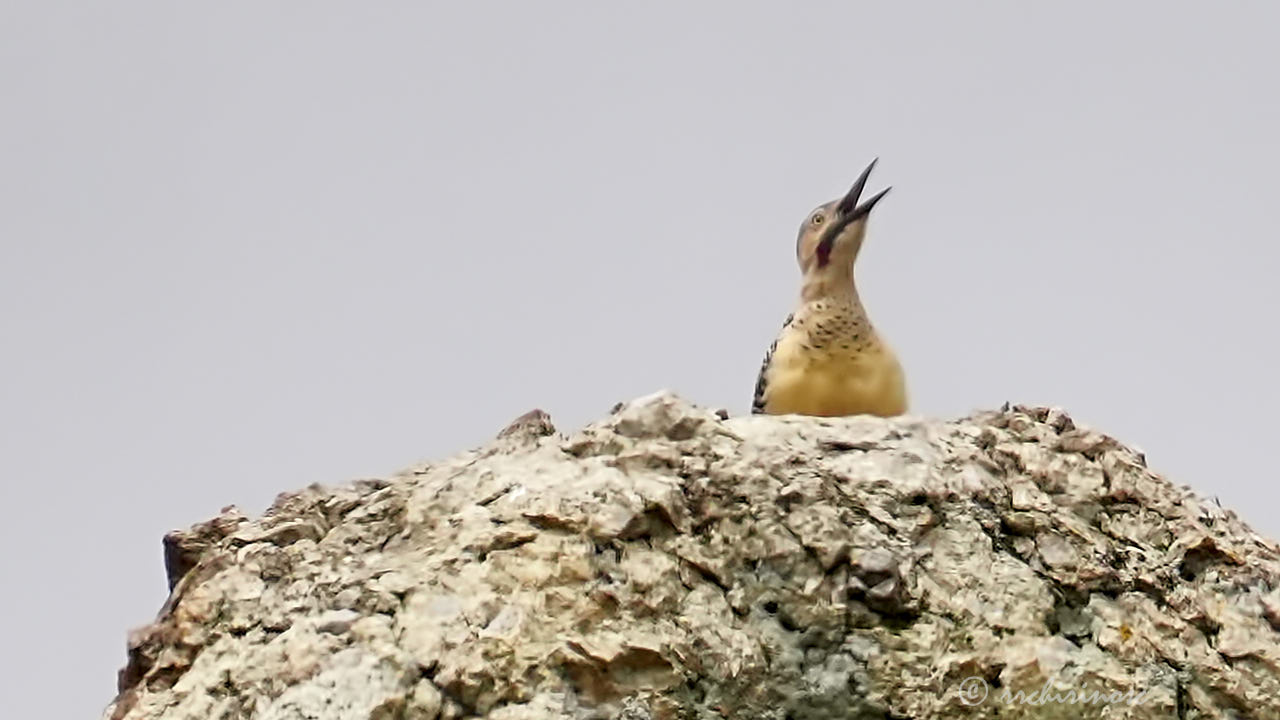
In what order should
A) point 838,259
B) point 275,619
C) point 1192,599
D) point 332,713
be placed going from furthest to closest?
point 838,259
point 1192,599
point 275,619
point 332,713

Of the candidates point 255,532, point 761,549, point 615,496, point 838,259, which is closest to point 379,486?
point 255,532

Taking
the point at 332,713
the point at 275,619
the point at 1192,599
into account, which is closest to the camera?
the point at 332,713

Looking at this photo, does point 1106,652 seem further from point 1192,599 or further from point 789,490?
point 789,490

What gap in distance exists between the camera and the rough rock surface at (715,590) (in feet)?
15.7

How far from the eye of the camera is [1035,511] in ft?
17.8

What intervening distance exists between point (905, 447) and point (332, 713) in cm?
185

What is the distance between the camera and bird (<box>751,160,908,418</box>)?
715 centimetres

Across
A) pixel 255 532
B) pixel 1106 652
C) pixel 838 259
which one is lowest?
pixel 1106 652

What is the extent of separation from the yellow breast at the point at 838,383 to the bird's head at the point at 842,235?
49 centimetres

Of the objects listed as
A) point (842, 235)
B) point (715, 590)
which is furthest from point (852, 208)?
point (715, 590)

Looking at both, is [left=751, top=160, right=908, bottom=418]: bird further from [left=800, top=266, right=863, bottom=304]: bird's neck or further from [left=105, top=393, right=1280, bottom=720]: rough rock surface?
[left=105, top=393, right=1280, bottom=720]: rough rock surface

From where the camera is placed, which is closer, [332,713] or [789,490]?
[332,713]

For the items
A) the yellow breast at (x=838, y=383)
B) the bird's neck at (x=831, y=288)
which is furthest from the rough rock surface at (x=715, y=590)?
the bird's neck at (x=831, y=288)

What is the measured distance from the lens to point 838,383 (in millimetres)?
7184
